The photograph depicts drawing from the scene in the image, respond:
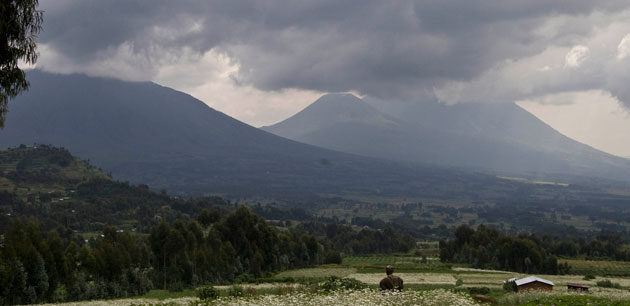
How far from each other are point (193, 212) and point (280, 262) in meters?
114

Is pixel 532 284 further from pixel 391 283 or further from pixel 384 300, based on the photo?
pixel 384 300

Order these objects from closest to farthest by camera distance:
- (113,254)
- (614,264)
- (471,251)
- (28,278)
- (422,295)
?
(422,295) → (28,278) → (113,254) → (614,264) → (471,251)

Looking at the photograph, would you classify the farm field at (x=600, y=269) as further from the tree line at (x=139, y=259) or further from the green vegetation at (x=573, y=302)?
the green vegetation at (x=573, y=302)

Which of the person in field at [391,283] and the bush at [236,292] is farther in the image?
the bush at [236,292]

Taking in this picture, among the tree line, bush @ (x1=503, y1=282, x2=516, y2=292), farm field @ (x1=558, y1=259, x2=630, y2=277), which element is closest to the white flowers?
bush @ (x1=503, y1=282, x2=516, y2=292)

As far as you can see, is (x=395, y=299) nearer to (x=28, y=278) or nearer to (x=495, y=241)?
(x=28, y=278)

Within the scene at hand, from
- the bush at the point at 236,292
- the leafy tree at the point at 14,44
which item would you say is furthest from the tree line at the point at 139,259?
the leafy tree at the point at 14,44

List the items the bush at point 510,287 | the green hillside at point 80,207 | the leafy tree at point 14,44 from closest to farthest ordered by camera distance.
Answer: the leafy tree at point 14,44 < the bush at point 510,287 < the green hillside at point 80,207

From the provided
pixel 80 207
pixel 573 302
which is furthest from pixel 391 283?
pixel 80 207

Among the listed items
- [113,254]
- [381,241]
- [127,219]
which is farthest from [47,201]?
[113,254]

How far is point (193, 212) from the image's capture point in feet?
627

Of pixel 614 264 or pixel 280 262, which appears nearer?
pixel 280 262

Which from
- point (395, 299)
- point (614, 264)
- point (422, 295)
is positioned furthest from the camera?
point (614, 264)

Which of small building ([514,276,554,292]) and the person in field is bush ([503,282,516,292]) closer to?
small building ([514,276,554,292])
